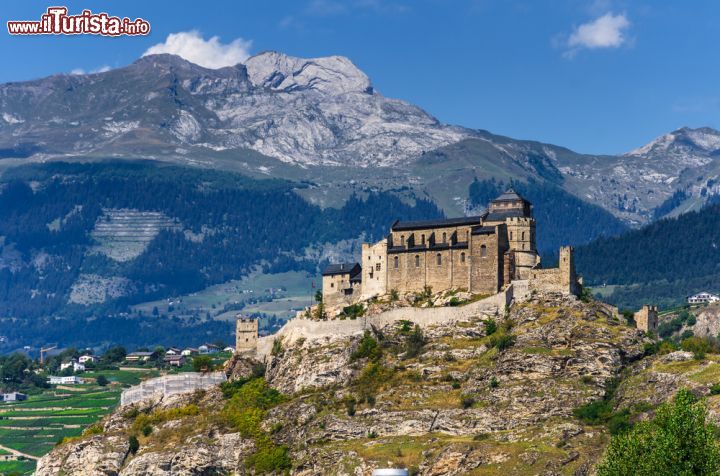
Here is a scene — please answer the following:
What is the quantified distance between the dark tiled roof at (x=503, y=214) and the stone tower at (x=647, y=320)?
1584cm

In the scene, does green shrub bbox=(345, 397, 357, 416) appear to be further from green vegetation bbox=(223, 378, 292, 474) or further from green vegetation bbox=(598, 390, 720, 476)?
green vegetation bbox=(598, 390, 720, 476)

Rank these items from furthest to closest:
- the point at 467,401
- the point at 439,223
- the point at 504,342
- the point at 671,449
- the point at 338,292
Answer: the point at 338,292 → the point at 439,223 → the point at 504,342 → the point at 467,401 → the point at 671,449

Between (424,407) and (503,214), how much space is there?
26365 mm

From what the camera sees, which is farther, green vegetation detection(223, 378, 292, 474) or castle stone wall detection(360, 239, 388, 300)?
castle stone wall detection(360, 239, 388, 300)

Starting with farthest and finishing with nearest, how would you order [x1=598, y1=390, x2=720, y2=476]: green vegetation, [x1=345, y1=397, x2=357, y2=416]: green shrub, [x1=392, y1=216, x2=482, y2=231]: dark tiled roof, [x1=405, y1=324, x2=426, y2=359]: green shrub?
[x1=392, y1=216, x2=482, y2=231]: dark tiled roof → [x1=405, y1=324, x2=426, y2=359]: green shrub → [x1=345, y1=397, x2=357, y2=416]: green shrub → [x1=598, y1=390, x2=720, y2=476]: green vegetation

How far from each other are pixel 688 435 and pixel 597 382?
41.1 meters

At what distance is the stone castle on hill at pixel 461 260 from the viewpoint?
148375 mm

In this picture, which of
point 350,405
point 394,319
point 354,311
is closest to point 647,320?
point 394,319

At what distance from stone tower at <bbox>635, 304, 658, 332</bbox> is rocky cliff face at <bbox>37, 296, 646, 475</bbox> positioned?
853cm

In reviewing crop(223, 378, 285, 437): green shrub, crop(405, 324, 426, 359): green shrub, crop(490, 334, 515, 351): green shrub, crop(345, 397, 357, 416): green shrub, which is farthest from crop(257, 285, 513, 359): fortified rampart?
crop(345, 397, 357, 416): green shrub

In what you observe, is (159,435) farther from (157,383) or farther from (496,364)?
(496,364)

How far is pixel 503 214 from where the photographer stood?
154m

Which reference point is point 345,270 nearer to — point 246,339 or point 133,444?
point 246,339

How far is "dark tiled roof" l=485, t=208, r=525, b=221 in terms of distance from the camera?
153 metres
